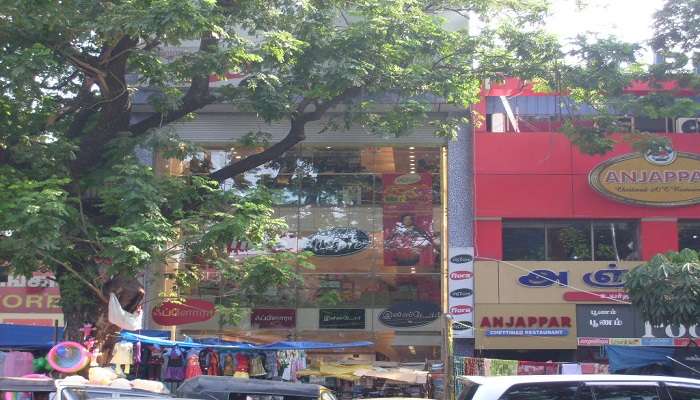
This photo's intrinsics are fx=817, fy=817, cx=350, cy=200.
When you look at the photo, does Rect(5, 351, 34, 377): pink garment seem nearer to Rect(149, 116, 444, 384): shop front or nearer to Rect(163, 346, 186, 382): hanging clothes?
Rect(163, 346, 186, 382): hanging clothes

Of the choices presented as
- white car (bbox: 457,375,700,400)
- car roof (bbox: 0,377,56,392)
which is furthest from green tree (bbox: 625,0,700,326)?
car roof (bbox: 0,377,56,392)

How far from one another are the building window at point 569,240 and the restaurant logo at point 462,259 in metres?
1.04

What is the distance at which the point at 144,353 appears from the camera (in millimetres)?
16016

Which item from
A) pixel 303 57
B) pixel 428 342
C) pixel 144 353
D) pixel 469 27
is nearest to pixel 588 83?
pixel 469 27

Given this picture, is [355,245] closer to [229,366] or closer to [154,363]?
[229,366]

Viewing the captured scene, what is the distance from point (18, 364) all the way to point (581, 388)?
38.4ft

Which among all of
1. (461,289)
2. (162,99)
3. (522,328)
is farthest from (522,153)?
(162,99)

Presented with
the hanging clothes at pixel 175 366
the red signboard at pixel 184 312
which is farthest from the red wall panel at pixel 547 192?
the hanging clothes at pixel 175 366

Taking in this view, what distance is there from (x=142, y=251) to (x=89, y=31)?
3.92 metres

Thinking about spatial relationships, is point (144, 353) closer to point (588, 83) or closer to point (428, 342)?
point (428, 342)

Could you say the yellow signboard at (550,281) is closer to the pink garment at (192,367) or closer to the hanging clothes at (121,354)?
the pink garment at (192,367)

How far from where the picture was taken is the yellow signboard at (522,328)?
1967 centimetres

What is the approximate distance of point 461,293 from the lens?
19.9 metres

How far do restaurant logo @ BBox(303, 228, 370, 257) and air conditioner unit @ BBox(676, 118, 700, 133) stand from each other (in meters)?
8.84
